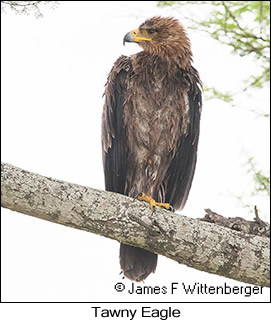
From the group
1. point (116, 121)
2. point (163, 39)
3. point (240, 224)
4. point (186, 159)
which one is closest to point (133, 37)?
point (163, 39)

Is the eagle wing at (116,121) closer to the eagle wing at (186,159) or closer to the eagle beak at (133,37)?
the eagle beak at (133,37)

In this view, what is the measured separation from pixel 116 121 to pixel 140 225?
3.67 ft

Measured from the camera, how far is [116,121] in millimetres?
4098

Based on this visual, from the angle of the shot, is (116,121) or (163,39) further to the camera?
(163,39)

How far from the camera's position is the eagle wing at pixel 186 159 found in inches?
161

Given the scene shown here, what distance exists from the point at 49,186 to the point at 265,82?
3.53m

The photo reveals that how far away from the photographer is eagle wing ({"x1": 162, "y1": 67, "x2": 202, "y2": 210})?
13.4 feet

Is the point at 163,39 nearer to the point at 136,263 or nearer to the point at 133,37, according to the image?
the point at 133,37

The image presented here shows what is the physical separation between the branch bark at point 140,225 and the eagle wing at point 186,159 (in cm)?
86

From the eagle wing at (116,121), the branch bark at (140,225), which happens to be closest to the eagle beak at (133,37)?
the eagle wing at (116,121)

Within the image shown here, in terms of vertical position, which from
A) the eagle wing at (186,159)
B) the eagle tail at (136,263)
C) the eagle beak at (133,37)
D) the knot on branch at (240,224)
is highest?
the eagle beak at (133,37)

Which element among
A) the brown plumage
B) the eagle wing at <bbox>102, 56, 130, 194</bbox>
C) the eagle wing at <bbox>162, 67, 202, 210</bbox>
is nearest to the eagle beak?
the brown plumage

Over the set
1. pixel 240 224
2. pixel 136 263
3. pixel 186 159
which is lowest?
pixel 136 263

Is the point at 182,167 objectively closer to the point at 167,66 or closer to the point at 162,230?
the point at 167,66
